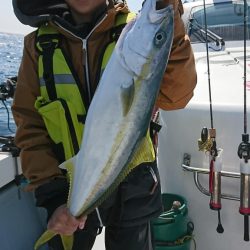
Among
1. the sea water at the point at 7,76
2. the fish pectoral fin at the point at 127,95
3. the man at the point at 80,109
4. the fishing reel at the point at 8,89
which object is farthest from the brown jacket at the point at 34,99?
the sea water at the point at 7,76

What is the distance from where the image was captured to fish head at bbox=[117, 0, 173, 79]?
5.20ft

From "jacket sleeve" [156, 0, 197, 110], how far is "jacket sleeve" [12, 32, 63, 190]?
679 millimetres

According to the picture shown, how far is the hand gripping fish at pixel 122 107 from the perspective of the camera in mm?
1606

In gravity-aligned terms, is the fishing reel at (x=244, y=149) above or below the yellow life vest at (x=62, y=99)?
below

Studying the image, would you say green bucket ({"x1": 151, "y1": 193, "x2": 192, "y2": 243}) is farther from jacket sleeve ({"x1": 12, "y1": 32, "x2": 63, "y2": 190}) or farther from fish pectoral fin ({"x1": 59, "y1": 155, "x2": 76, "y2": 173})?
fish pectoral fin ({"x1": 59, "y1": 155, "x2": 76, "y2": 173})

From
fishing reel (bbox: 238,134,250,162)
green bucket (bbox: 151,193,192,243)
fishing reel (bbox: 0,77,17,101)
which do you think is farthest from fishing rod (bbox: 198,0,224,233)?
fishing reel (bbox: 0,77,17,101)

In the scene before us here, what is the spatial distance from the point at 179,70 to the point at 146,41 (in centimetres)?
47

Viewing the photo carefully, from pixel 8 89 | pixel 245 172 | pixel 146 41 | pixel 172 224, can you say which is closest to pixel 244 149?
pixel 245 172

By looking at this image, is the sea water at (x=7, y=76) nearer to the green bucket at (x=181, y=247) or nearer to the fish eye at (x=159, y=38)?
the green bucket at (x=181, y=247)

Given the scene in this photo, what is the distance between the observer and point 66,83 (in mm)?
2242

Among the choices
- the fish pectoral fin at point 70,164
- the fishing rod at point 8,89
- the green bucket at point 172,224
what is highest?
the fishing rod at point 8,89

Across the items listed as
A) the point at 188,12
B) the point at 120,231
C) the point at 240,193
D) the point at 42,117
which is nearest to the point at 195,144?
the point at 240,193

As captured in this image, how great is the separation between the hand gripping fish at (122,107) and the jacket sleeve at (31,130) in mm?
395

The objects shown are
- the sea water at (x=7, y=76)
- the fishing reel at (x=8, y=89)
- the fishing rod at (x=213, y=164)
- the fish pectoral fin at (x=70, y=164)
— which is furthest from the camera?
the sea water at (x=7, y=76)
